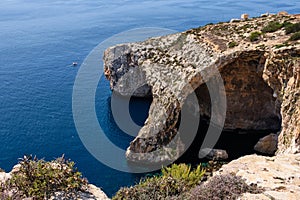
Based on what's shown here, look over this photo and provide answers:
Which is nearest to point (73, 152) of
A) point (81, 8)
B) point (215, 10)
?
Answer: point (215, 10)

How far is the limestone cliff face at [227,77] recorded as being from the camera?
31672 millimetres

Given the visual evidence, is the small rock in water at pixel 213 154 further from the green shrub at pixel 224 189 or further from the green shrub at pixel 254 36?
the green shrub at pixel 224 189

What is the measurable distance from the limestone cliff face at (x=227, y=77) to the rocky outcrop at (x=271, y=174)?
51.6 feet

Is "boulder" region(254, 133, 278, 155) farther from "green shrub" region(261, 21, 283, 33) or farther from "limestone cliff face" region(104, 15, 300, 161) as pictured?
"green shrub" region(261, 21, 283, 33)

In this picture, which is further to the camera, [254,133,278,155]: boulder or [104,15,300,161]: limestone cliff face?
[254,133,278,155]: boulder

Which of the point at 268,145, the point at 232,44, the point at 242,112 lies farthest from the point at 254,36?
the point at 268,145

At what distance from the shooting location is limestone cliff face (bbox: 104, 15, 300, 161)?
31.7 metres

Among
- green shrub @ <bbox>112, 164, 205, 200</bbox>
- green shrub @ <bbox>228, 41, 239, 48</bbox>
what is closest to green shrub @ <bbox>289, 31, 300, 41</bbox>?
green shrub @ <bbox>228, 41, 239, 48</bbox>

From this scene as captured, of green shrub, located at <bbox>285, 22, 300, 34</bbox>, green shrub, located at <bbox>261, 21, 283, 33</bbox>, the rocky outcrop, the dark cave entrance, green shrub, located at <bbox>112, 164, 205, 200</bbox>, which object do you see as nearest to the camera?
the rocky outcrop

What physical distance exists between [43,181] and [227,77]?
94.0 feet

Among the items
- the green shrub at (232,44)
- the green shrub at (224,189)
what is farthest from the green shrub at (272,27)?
the green shrub at (224,189)

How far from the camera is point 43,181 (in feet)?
43.6

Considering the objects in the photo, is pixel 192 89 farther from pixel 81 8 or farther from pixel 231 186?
pixel 81 8

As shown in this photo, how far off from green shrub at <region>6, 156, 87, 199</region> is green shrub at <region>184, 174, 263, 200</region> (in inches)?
190
